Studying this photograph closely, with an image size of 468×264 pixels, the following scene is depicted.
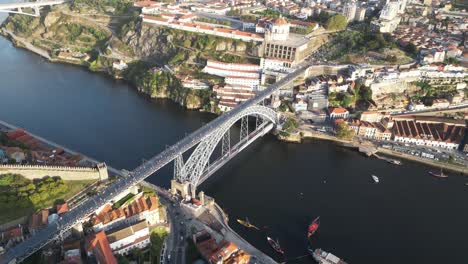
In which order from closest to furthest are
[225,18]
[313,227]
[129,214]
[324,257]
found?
[129,214], [324,257], [313,227], [225,18]

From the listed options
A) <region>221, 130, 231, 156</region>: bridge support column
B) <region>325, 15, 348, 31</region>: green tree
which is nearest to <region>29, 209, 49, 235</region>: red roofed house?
<region>221, 130, 231, 156</region>: bridge support column

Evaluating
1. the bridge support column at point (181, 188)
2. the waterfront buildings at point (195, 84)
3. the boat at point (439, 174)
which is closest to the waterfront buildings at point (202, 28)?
the waterfront buildings at point (195, 84)

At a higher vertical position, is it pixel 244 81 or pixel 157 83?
pixel 244 81

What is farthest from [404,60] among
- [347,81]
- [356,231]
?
[356,231]

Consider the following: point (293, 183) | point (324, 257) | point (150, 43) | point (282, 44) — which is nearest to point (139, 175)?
point (324, 257)

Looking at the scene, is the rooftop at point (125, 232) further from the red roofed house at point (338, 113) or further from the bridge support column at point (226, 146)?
the red roofed house at point (338, 113)

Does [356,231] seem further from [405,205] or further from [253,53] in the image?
[253,53]

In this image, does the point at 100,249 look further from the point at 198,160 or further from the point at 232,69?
the point at 232,69

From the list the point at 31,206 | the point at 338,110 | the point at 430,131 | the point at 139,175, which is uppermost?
the point at 338,110
